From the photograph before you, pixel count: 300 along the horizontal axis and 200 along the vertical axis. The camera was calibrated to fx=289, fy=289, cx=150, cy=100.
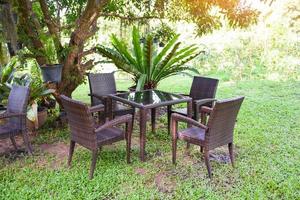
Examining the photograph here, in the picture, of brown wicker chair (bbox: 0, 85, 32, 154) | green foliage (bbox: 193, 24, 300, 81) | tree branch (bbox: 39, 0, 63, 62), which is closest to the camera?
brown wicker chair (bbox: 0, 85, 32, 154)

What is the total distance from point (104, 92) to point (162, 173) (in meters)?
1.79

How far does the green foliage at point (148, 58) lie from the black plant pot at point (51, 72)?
3.33 feet

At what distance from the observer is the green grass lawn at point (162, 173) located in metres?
2.64

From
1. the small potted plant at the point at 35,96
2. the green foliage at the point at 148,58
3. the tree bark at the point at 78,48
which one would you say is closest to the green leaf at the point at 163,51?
the green foliage at the point at 148,58

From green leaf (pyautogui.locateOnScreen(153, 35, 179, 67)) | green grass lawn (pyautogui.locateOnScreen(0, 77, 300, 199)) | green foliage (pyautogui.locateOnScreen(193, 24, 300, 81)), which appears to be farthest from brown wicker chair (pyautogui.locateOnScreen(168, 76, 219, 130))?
green foliage (pyautogui.locateOnScreen(193, 24, 300, 81))

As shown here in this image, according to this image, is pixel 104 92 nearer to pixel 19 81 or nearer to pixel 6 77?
pixel 19 81

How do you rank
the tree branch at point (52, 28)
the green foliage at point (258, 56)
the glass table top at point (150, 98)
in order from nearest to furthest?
the glass table top at point (150, 98), the tree branch at point (52, 28), the green foliage at point (258, 56)

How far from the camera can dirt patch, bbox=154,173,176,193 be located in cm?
272

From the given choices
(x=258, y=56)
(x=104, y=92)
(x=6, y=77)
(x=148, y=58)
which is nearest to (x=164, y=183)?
(x=104, y=92)

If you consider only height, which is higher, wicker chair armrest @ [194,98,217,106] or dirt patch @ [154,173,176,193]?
wicker chair armrest @ [194,98,217,106]

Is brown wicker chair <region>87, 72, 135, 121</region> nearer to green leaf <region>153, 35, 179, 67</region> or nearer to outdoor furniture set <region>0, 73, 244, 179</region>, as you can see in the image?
outdoor furniture set <region>0, 73, 244, 179</region>

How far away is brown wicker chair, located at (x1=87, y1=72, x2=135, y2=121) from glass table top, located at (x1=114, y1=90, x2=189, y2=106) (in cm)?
23

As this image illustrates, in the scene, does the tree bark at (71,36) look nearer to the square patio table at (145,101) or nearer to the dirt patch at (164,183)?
the square patio table at (145,101)

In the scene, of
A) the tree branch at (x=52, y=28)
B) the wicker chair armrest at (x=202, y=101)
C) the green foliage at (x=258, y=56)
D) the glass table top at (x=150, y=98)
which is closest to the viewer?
the glass table top at (x=150, y=98)
